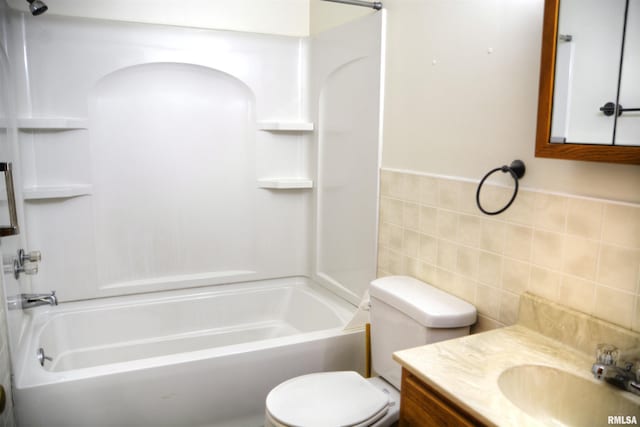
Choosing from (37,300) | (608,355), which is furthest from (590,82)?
(37,300)

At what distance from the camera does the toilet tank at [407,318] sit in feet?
6.03

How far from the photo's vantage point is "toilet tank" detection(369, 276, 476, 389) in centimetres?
184

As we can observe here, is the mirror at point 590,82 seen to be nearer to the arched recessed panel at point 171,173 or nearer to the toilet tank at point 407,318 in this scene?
the toilet tank at point 407,318

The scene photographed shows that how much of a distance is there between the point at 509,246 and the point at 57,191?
228 cm

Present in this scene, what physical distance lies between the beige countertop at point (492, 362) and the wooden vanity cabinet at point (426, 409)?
0.16ft

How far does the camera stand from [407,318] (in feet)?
6.37

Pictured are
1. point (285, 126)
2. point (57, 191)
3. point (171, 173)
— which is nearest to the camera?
point (57, 191)

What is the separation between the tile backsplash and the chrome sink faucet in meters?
0.10

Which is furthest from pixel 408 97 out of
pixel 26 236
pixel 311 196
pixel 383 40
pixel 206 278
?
pixel 26 236

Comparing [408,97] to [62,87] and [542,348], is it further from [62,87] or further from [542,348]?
[62,87]

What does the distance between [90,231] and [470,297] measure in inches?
83.1

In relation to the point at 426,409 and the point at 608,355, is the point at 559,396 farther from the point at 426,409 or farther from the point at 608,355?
the point at 426,409

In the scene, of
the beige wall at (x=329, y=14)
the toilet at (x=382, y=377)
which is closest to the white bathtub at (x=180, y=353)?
the toilet at (x=382, y=377)

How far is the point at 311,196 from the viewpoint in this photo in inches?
130
